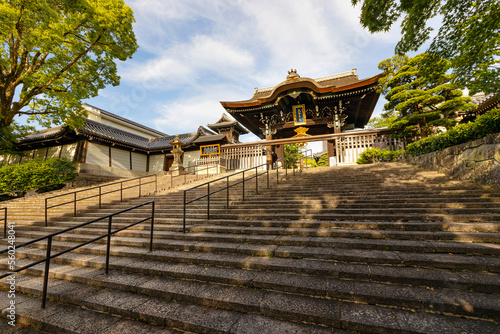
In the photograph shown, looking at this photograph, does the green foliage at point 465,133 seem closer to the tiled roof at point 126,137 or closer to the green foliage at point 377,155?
the green foliage at point 377,155

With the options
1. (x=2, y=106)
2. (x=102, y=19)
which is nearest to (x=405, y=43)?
(x=102, y=19)

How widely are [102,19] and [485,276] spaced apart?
14.6m

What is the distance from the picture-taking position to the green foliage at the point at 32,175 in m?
11.8

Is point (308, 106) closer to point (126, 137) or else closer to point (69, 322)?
point (69, 322)

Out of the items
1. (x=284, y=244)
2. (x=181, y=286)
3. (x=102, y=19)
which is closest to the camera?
(x=181, y=286)

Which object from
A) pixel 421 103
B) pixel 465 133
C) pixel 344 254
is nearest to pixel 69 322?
pixel 344 254

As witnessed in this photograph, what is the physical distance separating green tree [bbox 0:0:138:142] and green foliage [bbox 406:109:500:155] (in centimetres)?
1490

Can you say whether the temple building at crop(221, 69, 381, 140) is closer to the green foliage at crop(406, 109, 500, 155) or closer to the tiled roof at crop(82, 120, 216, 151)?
the green foliage at crop(406, 109, 500, 155)

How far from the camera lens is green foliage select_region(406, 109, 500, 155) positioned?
17.9 feet

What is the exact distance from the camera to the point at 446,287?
8.03ft

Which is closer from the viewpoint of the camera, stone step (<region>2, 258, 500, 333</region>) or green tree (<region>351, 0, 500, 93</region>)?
stone step (<region>2, 258, 500, 333</region>)

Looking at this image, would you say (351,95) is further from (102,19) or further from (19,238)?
(19,238)

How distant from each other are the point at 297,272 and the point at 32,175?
16.8m

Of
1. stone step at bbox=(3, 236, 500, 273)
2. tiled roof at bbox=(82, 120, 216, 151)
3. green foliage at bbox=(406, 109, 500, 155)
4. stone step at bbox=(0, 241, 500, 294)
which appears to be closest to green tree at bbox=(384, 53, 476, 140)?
green foliage at bbox=(406, 109, 500, 155)
